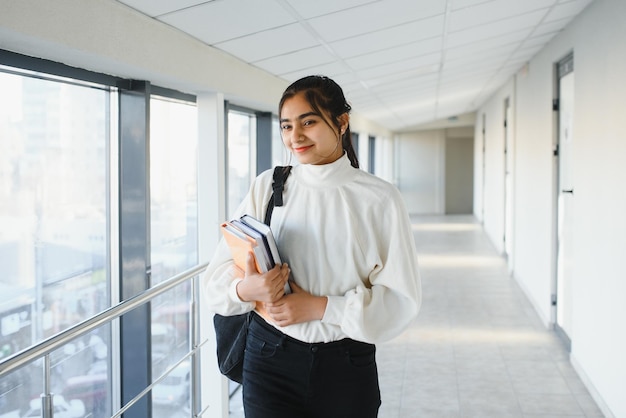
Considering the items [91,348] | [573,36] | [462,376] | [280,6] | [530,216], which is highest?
[573,36]

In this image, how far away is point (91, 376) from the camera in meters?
2.58

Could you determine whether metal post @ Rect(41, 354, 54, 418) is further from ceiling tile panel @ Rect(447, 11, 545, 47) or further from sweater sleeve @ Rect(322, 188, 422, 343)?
ceiling tile panel @ Rect(447, 11, 545, 47)

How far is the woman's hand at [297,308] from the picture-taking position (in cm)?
133

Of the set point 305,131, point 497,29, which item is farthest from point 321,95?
point 497,29

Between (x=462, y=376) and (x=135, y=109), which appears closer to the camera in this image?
(x=135, y=109)

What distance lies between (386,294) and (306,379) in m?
0.24

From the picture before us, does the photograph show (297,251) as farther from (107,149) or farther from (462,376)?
(462,376)

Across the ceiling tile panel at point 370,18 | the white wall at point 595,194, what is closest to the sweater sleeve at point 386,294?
the ceiling tile panel at point 370,18

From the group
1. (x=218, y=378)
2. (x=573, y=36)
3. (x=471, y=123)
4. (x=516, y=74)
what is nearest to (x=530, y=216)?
(x=516, y=74)

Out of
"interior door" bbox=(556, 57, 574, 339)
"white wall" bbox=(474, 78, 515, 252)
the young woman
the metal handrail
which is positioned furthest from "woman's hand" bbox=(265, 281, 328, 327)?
"white wall" bbox=(474, 78, 515, 252)

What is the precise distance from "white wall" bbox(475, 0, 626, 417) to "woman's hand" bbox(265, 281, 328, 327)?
210 cm

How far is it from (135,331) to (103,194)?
1.92 feet

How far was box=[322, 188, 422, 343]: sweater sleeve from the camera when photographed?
1.32 meters

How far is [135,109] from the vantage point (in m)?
2.69
